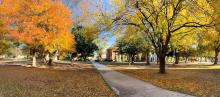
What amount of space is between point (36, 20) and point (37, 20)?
11cm

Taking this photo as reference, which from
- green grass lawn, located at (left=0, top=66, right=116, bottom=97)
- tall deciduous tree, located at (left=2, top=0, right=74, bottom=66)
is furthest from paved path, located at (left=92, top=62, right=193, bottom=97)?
tall deciduous tree, located at (left=2, top=0, right=74, bottom=66)

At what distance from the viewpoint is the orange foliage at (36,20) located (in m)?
36.1

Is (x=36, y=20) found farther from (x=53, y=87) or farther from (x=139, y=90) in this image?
(x=139, y=90)

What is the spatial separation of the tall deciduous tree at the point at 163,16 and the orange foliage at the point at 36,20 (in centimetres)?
1062

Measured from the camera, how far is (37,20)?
119 feet

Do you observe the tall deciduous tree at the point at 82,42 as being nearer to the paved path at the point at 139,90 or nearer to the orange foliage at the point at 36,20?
the orange foliage at the point at 36,20

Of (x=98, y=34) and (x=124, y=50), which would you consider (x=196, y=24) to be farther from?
(x=124, y=50)

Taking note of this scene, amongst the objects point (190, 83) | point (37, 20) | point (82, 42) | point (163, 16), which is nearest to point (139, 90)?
point (190, 83)

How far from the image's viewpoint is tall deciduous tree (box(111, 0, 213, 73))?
2587 centimetres

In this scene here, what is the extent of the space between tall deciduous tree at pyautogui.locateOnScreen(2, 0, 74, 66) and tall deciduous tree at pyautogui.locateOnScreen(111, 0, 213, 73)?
1063cm

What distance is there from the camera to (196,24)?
2811 cm

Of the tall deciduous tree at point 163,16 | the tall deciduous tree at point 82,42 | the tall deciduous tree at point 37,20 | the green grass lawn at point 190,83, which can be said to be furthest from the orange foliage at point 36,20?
the tall deciduous tree at point 82,42

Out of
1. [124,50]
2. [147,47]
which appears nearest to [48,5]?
[147,47]

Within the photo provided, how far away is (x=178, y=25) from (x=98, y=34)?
7593 mm
